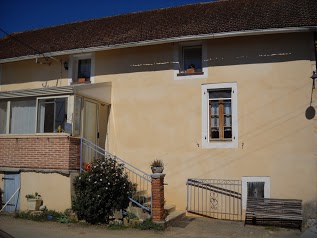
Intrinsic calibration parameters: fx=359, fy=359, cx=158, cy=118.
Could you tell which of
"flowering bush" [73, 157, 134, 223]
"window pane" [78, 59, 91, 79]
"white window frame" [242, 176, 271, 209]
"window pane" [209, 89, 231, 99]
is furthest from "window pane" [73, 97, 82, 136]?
"white window frame" [242, 176, 271, 209]

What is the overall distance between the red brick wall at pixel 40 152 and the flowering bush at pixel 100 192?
28.2 inches

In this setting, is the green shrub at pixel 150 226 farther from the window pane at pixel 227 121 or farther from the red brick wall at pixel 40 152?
the window pane at pixel 227 121

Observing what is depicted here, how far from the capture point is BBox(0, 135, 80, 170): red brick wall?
1050 cm

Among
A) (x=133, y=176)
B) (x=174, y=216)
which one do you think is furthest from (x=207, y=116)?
(x=174, y=216)

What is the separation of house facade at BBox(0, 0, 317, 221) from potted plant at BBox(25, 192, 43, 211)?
20 centimetres

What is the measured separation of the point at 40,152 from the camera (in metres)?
10.9

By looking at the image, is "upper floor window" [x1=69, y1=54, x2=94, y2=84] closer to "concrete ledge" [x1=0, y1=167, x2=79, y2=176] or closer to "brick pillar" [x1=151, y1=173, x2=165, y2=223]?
"concrete ledge" [x1=0, y1=167, x2=79, y2=176]

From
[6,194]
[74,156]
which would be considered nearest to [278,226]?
[74,156]

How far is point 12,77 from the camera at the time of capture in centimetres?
1484

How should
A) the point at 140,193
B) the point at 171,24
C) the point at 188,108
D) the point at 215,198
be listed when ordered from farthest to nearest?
the point at 171,24 → the point at 188,108 → the point at 140,193 → the point at 215,198

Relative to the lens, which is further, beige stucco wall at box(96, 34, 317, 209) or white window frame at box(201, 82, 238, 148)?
white window frame at box(201, 82, 238, 148)

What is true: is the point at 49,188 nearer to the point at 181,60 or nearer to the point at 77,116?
the point at 77,116

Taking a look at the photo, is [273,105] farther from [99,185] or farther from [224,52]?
[99,185]

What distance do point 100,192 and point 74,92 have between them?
123 inches
